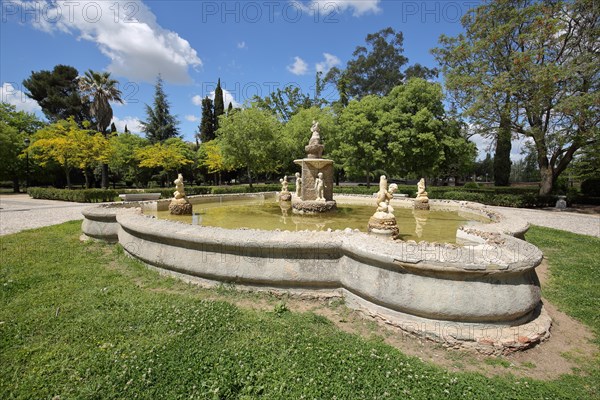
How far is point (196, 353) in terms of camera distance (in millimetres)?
3291

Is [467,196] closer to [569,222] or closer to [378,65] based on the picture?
[569,222]

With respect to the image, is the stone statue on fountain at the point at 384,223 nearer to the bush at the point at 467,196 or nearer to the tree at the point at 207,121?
the bush at the point at 467,196

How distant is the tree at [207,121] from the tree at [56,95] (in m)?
17.0

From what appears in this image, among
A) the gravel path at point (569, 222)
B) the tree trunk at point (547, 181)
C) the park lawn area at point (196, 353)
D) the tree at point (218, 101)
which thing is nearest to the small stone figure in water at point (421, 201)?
the gravel path at point (569, 222)

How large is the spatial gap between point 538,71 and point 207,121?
4692 cm

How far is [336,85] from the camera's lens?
142 ft

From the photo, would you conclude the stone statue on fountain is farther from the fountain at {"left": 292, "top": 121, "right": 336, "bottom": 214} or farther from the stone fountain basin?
the fountain at {"left": 292, "top": 121, "right": 336, "bottom": 214}

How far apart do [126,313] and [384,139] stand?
23.0 metres

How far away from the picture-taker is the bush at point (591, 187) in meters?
22.8

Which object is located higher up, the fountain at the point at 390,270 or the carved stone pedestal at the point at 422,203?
the carved stone pedestal at the point at 422,203

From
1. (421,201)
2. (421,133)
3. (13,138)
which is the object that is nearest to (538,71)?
(421,133)

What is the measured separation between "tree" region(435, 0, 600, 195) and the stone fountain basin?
15.1m

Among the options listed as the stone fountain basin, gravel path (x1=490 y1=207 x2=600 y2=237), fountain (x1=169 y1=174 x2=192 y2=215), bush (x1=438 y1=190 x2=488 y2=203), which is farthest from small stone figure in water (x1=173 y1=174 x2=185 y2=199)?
bush (x1=438 y1=190 x2=488 y2=203)

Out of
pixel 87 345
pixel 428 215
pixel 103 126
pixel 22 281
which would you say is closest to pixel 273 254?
pixel 87 345
